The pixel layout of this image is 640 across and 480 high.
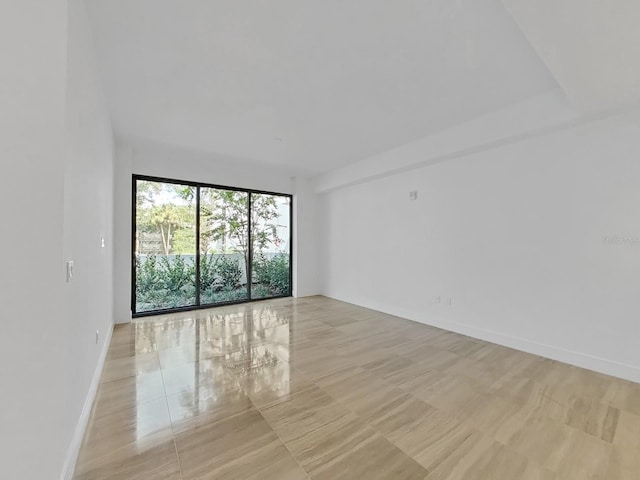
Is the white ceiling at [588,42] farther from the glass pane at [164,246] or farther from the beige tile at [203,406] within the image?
the glass pane at [164,246]

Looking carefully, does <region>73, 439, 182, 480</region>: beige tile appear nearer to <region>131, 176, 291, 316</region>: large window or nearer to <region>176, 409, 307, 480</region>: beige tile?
<region>176, 409, 307, 480</region>: beige tile

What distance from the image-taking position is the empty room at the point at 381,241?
1.23 m

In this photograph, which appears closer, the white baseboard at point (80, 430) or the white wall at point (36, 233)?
the white wall at point (36, 233)

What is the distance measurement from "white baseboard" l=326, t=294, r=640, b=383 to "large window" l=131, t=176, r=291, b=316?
117 inches

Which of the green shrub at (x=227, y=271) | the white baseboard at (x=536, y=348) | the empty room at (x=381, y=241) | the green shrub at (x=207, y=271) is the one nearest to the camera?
the empty room at (x=381, y=241)

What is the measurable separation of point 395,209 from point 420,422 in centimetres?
346

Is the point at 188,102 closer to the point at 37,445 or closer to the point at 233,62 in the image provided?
the point at 233,62

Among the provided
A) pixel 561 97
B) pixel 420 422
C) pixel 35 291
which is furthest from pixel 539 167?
pixel 35 291

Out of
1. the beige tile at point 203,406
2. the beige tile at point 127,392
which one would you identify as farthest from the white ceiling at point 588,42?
the beige tile at point 127,392

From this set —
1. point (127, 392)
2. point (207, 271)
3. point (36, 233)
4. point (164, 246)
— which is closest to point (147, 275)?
point (164, 246)

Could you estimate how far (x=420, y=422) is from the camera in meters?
1.93

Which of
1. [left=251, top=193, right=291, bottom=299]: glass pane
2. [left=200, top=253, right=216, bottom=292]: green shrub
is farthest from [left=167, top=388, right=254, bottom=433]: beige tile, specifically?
[left=251, top=193, right=291, bottom=299]: glass pane

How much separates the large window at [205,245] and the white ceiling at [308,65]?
139cm

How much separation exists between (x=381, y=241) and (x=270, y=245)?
2468 millimetres
